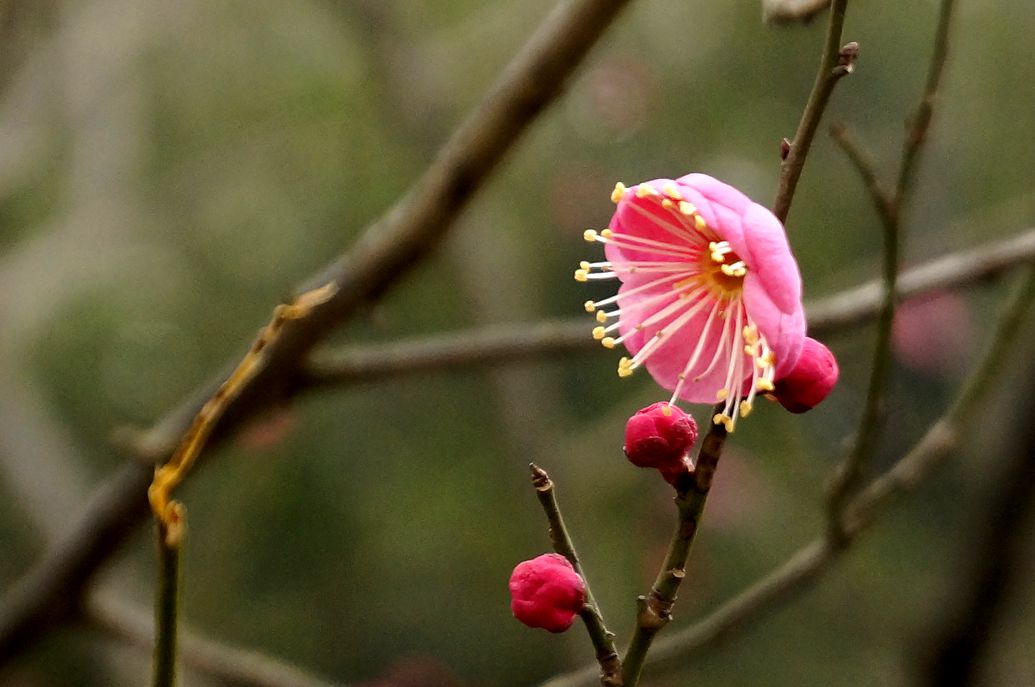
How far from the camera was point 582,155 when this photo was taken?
260cm

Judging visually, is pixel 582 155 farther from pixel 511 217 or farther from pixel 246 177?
pixel 246 177

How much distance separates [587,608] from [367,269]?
2.06ft

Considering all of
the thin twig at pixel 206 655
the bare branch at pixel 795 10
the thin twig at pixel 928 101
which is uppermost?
the bare branch at pixel 795 10

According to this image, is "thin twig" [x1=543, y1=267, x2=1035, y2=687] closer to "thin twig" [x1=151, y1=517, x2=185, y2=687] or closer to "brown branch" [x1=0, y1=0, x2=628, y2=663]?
"brown branch" [x1=0, y1=0, x2=628, y2=663]

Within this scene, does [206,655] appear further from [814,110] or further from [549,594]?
[814,110]

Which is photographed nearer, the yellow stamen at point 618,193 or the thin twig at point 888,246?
the yellow stamen at point 618,193

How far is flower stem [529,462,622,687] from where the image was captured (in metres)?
0.45

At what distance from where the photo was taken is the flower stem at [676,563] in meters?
0.44

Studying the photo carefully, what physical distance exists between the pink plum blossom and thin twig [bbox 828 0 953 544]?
161 mm

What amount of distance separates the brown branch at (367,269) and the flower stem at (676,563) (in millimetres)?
494

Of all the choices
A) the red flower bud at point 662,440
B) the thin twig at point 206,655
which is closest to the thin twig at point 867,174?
the red flower bud at point 662,440

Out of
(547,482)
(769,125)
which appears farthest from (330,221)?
(547,482)

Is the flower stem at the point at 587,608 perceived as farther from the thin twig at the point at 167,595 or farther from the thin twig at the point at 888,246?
the thin twig at the point at 888,246

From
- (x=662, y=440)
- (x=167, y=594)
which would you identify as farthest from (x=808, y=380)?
(x=167, y=594)
